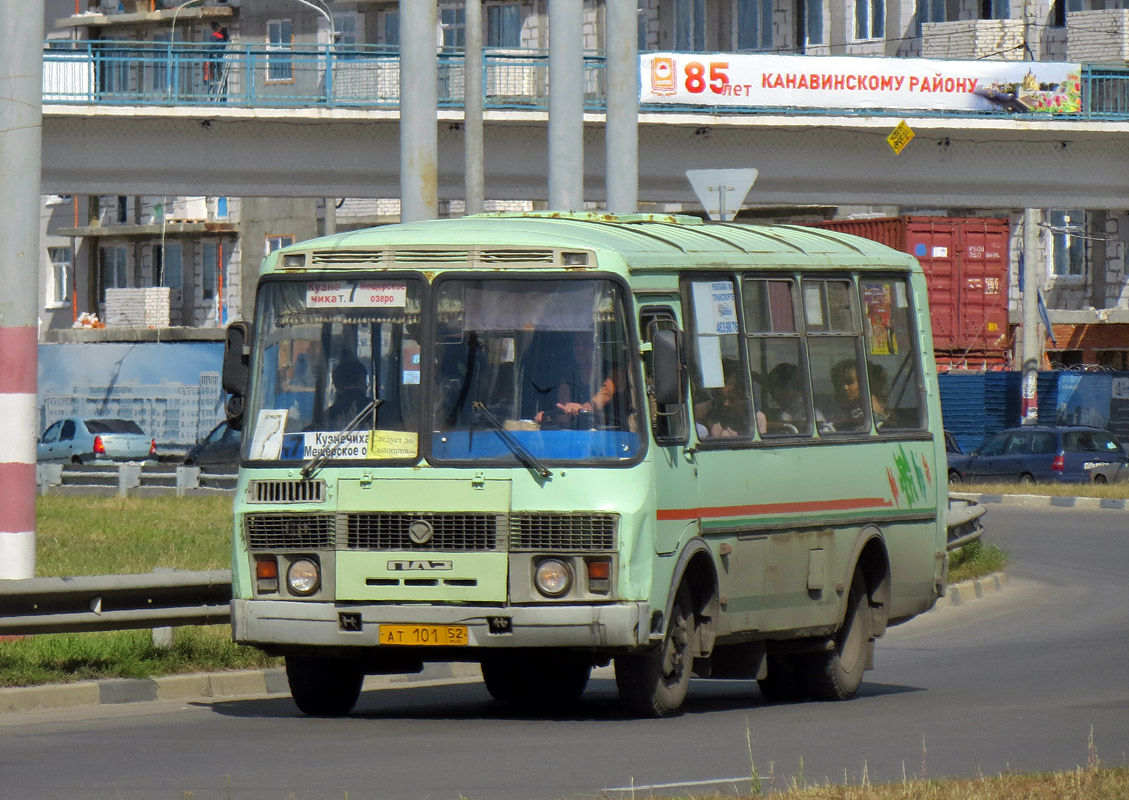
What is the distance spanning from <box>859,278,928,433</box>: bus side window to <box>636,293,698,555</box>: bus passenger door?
2383 millimetres

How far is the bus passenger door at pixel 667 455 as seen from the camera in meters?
11.3

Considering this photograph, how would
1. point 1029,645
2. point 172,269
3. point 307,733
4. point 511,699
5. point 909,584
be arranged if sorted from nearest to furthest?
1. point 307,733
2. point 511,699
3. point 909,584
4. point 1029,645
5. point 172,269

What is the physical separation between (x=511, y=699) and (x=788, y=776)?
4170mm

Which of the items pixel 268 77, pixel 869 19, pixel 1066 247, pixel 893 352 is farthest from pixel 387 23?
pixel 893 352

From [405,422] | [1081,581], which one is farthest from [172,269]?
[405,422]

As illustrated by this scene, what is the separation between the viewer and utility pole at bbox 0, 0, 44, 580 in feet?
43.9

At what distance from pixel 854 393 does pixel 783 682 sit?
6.25ft

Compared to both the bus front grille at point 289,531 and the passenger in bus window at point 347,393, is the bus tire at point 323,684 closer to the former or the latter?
the bus front grille at point 289,531

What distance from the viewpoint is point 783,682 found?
1373 cm

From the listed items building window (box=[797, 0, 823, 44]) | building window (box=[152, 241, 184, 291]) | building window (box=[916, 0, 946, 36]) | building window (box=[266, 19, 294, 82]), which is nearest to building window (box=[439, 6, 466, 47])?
building window (box=[797, 0, 823, 44])

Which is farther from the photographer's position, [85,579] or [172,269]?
[172,269]

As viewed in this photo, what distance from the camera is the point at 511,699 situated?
512 inches

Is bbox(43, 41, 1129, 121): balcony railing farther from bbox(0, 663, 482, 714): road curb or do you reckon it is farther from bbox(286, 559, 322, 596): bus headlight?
bbox(286, 559, 322, 596): bus headlight

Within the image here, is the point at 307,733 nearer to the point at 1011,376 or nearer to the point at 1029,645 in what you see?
the point at 1029,645
